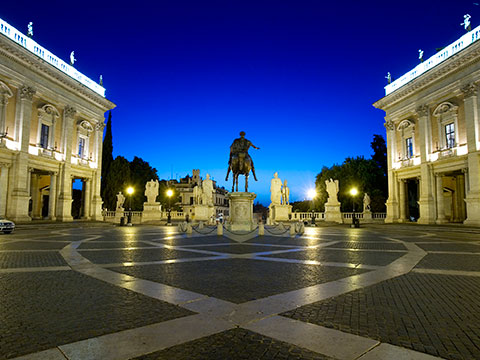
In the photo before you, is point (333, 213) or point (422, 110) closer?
point (422, 110)

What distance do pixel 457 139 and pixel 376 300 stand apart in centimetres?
2908

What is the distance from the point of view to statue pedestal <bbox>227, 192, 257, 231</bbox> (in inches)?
696

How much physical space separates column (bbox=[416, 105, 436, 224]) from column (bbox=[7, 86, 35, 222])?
36.2m

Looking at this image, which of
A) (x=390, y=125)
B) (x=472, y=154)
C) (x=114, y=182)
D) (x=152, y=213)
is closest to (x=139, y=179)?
(x=114, y=182)

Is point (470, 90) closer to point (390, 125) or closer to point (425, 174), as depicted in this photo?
point (425, 174)

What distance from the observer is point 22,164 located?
25891mm

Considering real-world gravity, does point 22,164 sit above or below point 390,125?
below

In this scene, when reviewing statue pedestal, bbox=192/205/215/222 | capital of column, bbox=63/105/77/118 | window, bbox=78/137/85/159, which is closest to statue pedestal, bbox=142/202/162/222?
statue pedestal, bbox=192/205/215/222

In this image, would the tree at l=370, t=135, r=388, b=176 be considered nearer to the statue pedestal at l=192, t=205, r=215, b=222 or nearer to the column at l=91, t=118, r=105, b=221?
the statue pedestal at l=192, t=205, r=215, b=222

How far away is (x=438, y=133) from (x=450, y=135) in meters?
1.00

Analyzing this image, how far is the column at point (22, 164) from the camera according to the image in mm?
25188

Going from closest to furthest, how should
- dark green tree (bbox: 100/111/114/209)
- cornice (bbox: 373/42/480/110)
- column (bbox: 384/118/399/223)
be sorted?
cornice (bbox: 373/42/480/110) < column (bbox: 384/118/399/223) < dark green tree (bbox: 100/111/114/209)

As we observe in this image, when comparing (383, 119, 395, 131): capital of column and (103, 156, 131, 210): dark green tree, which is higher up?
(383, 119, 395, 131): capital of column

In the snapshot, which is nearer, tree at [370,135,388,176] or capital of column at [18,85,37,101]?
capital of column at [18,85,37,101]
